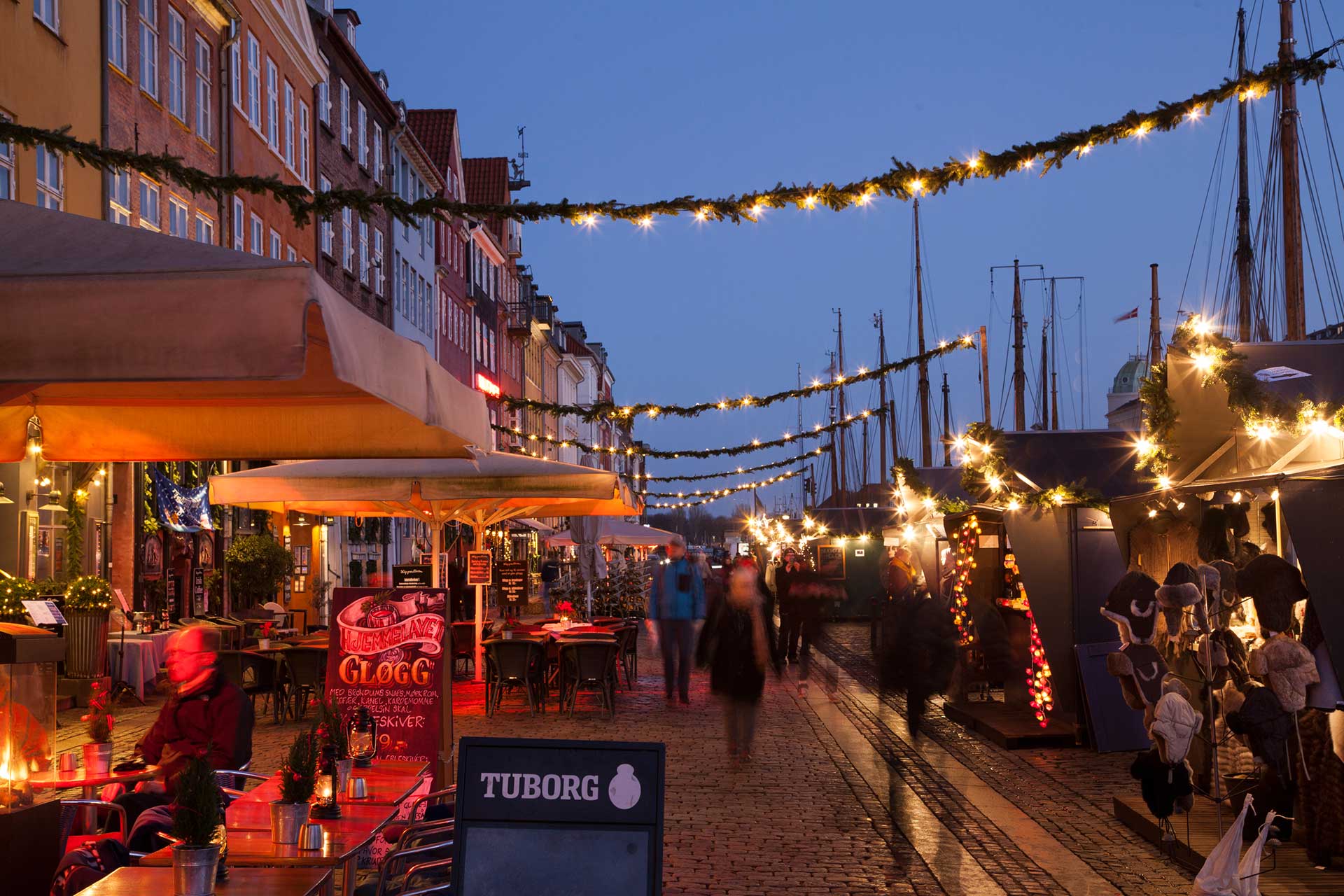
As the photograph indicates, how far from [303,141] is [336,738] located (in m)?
30.3

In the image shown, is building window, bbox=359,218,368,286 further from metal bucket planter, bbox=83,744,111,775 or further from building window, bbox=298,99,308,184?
metal bucket planter, bbox=83,744,111,775

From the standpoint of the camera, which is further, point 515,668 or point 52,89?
point 52,89

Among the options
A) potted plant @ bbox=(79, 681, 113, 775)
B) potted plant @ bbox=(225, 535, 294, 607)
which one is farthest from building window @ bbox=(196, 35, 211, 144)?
potted plant @ bbox=(79, 681, 113, 775)

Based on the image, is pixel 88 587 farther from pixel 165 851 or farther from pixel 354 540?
pixel 354 540

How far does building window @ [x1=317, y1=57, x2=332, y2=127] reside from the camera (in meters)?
36.3

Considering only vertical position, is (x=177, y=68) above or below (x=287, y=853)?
above

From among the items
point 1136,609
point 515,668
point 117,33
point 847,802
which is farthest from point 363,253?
point 1136,609

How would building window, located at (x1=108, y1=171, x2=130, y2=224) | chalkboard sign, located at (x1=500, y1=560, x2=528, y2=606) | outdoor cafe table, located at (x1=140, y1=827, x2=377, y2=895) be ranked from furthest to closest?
chalkboard sign, located at (x1=500, y1=560, x2=528, y2=606)
building window, located at (x1=108, y1=171, x2=130, y2=224)
outdoor cafe table, located at (x1=140, y1=827, x2=377, y2=895)

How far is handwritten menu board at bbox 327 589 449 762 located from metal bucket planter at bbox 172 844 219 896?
210 inches

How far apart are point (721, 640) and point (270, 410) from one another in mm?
7235

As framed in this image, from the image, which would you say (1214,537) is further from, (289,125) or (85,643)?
(289,125)

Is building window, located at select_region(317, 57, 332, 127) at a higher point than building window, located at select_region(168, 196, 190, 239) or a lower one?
higher

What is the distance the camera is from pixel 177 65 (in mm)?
25438

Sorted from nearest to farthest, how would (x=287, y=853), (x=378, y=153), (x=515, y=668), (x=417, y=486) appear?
1. (x=287, y=853)
2. (x=417, y=486)
3. (x=515, y=668)
4. (x=378, y=153)
